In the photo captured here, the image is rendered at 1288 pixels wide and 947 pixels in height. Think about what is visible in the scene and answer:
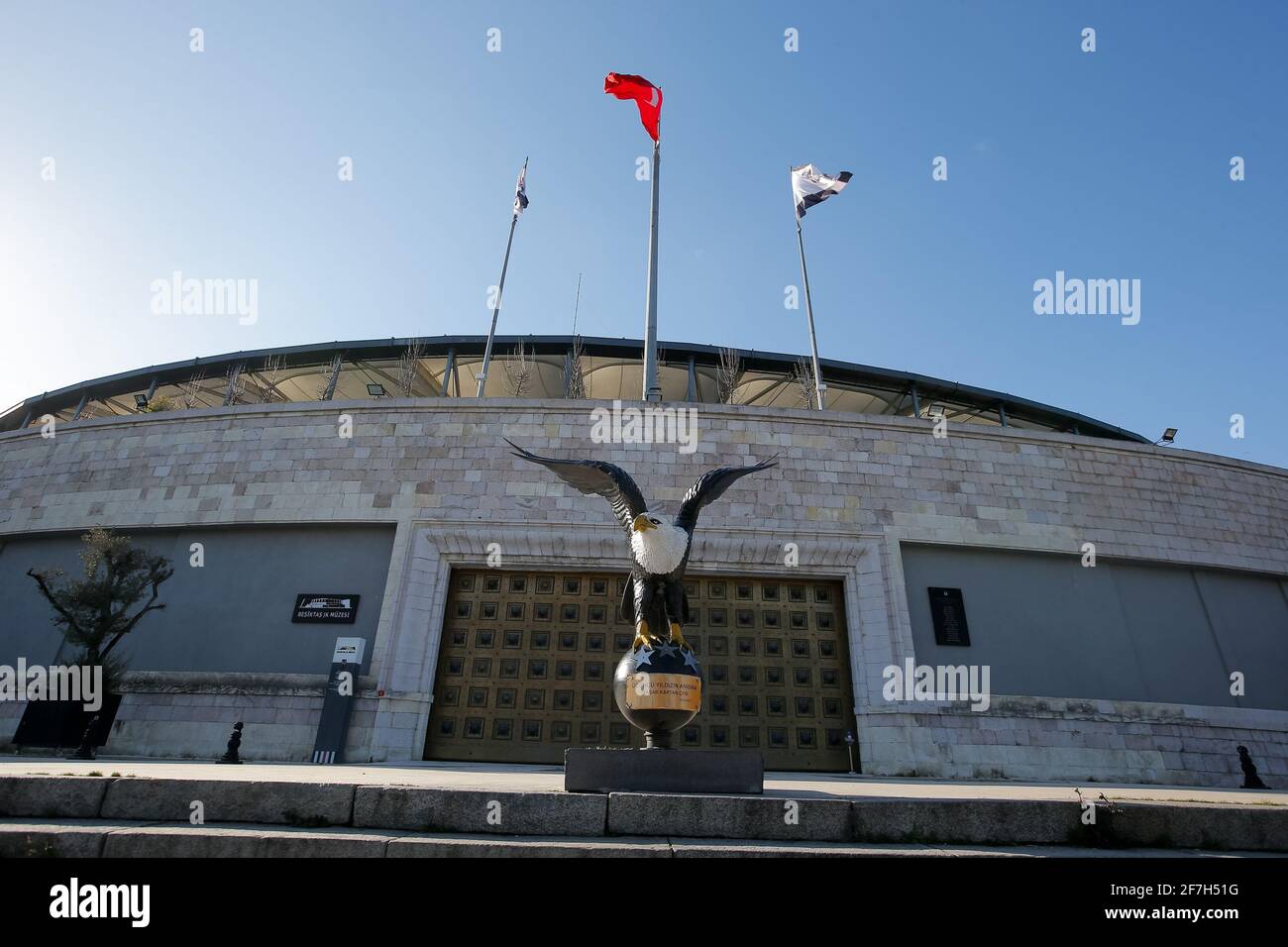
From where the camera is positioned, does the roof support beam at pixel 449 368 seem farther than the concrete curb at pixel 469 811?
Yes

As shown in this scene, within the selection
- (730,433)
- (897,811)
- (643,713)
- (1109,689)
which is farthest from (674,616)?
(1109,689)

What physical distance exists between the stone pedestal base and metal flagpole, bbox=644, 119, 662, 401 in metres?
10.0

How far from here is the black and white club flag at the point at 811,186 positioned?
18906 mm

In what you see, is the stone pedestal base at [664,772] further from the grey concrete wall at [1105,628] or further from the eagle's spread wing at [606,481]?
the grey concrete wall at [1105,628]

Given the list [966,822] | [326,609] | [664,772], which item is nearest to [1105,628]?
[966,822]

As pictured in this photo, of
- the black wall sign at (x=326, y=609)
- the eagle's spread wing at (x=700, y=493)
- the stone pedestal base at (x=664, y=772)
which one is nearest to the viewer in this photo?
the stone pedestal base at (x=664, y=772)

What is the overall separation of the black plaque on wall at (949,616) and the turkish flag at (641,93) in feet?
46.2

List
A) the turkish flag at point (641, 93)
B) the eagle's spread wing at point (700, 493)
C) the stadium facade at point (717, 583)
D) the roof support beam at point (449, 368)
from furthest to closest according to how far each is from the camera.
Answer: the roof support beam at point (449, 368)
the turkish flag at point (641, 93)
the stadium facade at point (717, 583)
the eagle's spread wing at point (700, 493)

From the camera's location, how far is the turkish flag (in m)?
17.3

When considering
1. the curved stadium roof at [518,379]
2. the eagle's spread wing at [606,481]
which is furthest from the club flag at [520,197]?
the eagle's spread wing at [606,481]

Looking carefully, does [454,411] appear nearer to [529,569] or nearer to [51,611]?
[529,569]

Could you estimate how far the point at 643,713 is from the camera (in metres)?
5.87

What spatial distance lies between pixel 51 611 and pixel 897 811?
18921mm

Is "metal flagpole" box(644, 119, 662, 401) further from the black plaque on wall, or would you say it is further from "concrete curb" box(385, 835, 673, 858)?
"concrete curb" box(385, 835, 673, 858)
